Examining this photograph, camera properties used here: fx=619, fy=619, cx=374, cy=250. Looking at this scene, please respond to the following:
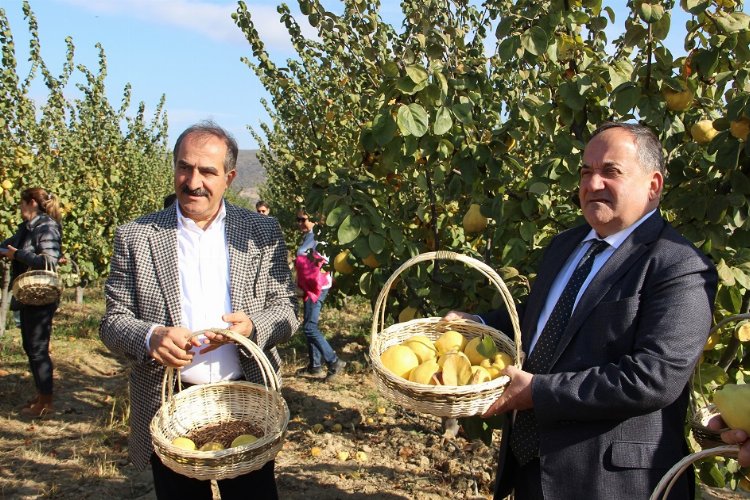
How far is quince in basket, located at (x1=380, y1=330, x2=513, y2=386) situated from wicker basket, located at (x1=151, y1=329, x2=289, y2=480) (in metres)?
0.36

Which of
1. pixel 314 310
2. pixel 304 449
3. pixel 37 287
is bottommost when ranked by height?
pixel 304 449

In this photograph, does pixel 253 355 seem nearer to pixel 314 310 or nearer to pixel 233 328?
pixel 233 328

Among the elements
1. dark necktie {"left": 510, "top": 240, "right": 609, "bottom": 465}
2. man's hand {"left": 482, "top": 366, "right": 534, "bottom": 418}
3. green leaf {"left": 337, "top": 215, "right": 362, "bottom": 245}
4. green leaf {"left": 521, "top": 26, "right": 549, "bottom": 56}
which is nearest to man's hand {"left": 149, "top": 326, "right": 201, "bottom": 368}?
green leaf {"left": 337, "top": 215, "right": 362, "bottom": 245}

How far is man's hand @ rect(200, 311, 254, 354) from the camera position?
1.85 m

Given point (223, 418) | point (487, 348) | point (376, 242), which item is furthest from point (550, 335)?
point (223, 418)

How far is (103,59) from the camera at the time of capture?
9.87 meters

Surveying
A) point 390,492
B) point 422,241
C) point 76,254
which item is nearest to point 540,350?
point 422,241

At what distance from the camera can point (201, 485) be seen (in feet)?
6.55

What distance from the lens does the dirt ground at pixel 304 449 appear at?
3.40 metres

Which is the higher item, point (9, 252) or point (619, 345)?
point (619, 345)

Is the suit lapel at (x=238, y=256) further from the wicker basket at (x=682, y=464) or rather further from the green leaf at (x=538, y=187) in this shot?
the wicker basket at (x=682, y=464)

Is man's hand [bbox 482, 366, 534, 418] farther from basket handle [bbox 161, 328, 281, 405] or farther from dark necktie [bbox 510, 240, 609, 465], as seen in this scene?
basket handle [bbox 161, 328, 281, 405]

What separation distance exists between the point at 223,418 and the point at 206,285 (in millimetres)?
424

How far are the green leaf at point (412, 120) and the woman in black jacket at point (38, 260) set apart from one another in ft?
12.4
